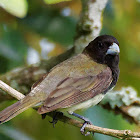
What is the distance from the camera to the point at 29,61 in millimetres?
5168

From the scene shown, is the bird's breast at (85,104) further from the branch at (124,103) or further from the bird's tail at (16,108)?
the branch at (124,103)

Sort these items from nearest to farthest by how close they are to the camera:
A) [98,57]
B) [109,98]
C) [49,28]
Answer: [98,57], [109,98], [49,28]

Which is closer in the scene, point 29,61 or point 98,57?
point 98,57

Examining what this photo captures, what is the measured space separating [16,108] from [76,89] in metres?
0.67

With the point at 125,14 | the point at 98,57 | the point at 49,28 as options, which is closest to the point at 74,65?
the point at 98,57

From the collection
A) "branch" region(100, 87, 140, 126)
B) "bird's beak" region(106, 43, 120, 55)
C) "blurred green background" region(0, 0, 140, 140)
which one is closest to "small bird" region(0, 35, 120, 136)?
"bird's beak" region(106, 43, 120, 55)

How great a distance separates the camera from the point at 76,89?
3516 mm

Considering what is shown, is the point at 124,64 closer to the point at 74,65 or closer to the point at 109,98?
the point at 109,98

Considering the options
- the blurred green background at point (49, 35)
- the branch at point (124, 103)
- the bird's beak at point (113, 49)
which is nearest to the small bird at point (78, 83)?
the bird's beak at point (113, 49)

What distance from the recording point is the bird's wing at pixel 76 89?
3246mm

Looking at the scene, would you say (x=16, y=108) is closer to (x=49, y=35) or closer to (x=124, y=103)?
(x=124, y=103)

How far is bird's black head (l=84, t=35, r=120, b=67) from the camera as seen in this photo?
13.3 feet

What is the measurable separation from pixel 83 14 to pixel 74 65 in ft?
2.82

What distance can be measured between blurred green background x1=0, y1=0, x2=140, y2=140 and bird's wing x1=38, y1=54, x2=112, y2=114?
94 centimetres
